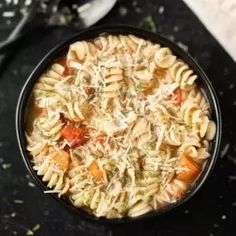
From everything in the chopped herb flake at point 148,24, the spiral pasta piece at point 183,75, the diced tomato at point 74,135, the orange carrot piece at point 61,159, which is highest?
the chopped herb flake at point 148,24

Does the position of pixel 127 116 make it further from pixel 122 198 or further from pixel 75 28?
pixel 75 28

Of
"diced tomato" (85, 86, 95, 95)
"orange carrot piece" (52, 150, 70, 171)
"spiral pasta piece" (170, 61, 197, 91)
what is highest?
"diced tomato" (85, 86, 95, 95)

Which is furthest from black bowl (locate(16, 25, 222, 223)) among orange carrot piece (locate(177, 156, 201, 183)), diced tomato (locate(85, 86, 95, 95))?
diced tomato (locate(85, 86, 95, 95))

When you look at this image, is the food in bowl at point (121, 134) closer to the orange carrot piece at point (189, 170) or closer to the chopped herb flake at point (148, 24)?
the orange carrot piece at point (189, 170)

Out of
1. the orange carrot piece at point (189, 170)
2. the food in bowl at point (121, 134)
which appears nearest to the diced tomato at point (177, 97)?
the food in bowl at point (121, 134)

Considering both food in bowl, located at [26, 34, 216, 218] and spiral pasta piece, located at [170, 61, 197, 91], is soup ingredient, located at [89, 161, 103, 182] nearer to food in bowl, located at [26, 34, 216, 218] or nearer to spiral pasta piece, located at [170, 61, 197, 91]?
food in bowl, located at [26, 34, 216, 218]

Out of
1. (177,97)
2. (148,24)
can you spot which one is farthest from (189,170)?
(148,24)

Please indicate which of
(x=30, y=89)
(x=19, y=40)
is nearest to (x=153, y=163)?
(x=30, y=89)
